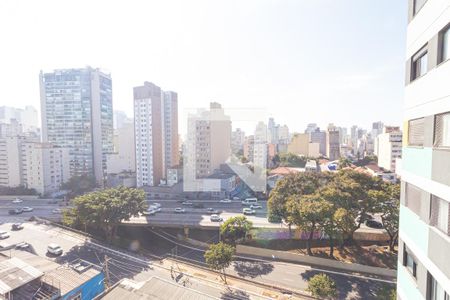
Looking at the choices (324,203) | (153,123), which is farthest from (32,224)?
(324,203)

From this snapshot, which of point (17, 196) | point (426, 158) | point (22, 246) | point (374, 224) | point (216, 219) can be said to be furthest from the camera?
point (17, 196)

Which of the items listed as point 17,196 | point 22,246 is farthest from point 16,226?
point 17,196

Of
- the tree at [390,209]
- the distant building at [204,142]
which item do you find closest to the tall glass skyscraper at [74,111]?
the distant building at [204,142]

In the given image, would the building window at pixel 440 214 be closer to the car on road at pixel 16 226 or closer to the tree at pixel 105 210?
the tree at pixel 105 210

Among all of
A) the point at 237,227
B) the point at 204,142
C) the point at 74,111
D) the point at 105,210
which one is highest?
the point at 74,111

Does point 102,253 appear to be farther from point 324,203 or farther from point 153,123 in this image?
point 153,123

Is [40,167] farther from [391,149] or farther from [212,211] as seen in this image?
[391,149]
